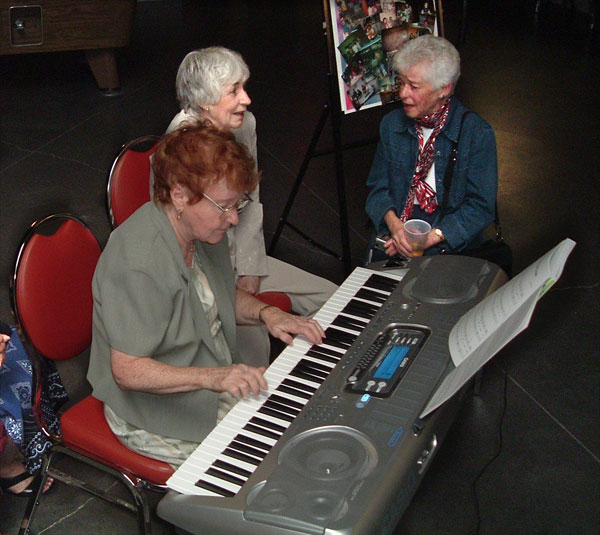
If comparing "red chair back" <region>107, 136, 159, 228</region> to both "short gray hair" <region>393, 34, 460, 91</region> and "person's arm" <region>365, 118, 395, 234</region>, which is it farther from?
"short gray hair" <region>393, 34, 460, 91</region>

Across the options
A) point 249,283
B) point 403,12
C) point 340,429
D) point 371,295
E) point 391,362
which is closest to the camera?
point 340,429

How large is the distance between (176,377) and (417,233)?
1160 mm

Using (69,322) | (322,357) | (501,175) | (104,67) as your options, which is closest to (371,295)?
(322,357)

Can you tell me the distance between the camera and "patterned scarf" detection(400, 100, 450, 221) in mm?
3113

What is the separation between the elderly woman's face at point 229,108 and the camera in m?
3.01

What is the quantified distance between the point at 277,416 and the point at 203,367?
29cm

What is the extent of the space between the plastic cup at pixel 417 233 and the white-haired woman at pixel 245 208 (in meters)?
0.36

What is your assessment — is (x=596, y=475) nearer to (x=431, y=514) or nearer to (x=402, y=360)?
(x=431, y=514)

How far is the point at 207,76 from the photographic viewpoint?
2.96 metres

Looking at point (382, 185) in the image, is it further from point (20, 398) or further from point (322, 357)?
point (20, 398)

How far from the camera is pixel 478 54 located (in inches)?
302

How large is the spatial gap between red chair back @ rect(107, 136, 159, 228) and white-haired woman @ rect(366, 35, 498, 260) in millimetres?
924

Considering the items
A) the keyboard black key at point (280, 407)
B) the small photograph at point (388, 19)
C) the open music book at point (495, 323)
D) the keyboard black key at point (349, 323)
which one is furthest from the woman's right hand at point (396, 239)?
the keyboard black key at point (280, 407)

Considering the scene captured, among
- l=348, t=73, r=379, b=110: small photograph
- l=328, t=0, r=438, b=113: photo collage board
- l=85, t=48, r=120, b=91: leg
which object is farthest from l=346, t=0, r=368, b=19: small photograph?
l=85, t=48, r=120, b=91: leg
